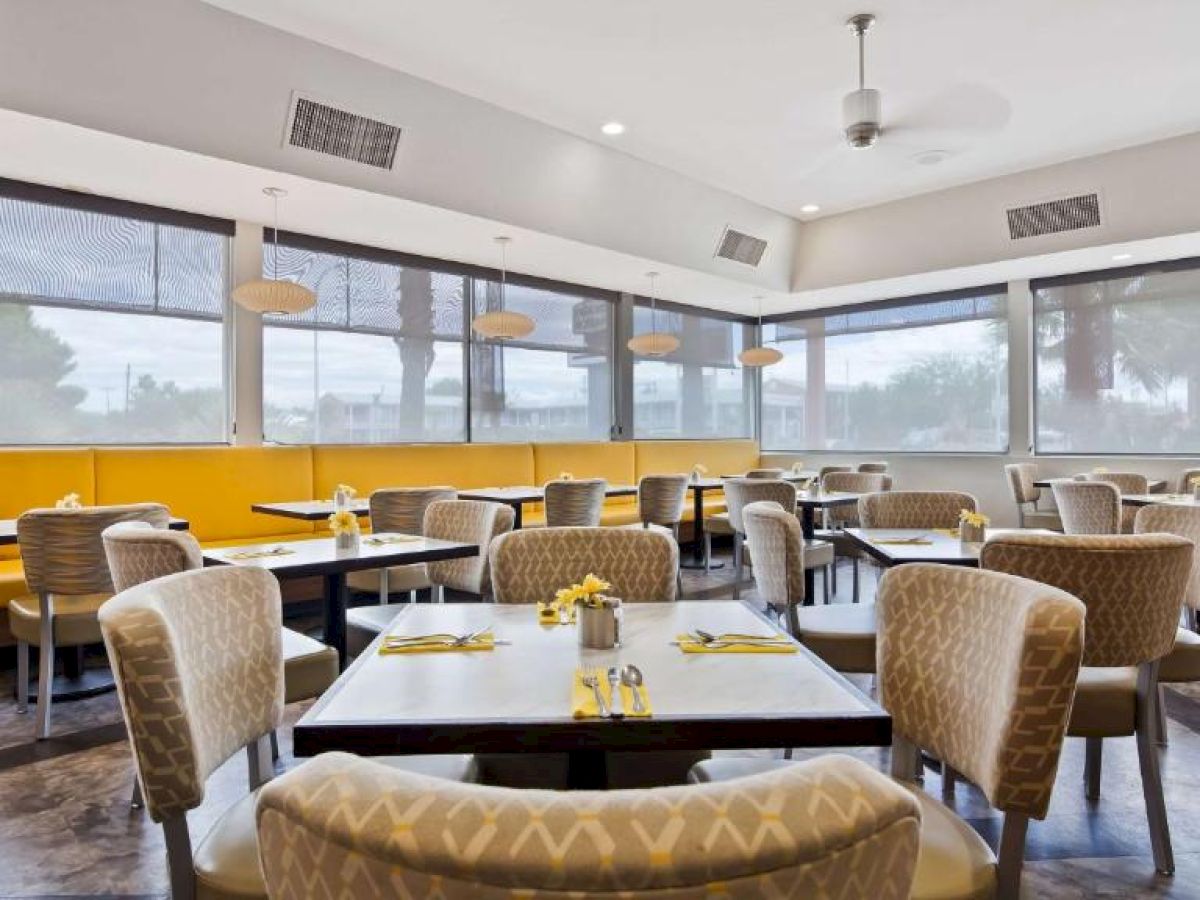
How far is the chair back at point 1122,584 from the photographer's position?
2178 millimetres

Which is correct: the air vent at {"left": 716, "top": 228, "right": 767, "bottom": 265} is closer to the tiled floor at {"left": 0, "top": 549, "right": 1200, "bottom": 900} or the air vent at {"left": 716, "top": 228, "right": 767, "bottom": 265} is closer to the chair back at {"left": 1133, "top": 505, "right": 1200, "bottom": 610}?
the chair back at {"left": 1133, "top": 505, "right": 1200, "bottom": 610}

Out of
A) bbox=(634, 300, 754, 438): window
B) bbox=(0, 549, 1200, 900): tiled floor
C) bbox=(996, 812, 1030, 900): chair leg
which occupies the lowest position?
bbox=(0, 549, 1200, 900): tiled floor

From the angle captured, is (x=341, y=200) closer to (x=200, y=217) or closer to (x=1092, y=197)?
(x=200, y=217)

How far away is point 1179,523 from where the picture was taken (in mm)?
3254

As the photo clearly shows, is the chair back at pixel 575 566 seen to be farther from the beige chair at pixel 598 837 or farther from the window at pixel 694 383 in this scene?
the window at pixel 694 383

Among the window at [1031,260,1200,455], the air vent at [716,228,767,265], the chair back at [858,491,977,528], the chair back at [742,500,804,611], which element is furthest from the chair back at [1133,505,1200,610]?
the window at [1031,260,1200,455]

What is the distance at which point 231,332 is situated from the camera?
6203mm

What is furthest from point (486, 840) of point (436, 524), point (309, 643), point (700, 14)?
point (700, 14)

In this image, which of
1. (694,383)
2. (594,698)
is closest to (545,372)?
(694,383)

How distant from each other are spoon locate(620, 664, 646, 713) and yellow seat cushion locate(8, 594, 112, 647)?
8.79 feet

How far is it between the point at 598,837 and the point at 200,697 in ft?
3.88

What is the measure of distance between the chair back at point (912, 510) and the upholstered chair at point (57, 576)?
11.5 feet

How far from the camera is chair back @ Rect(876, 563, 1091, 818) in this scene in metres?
1.38

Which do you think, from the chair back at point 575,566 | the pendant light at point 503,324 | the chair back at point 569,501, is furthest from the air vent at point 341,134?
the chair back at point 575,566
